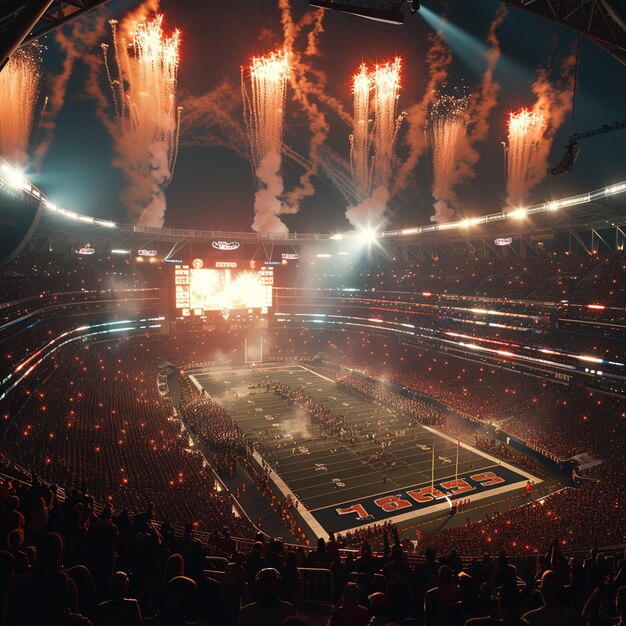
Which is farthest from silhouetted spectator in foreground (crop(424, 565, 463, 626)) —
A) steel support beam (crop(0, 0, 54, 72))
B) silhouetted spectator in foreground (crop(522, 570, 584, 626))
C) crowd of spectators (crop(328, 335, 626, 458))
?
crowd of spectators (crop(328, 335, 626, 458))

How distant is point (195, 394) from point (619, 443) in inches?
1426

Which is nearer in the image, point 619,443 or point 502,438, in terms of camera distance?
point 619,443

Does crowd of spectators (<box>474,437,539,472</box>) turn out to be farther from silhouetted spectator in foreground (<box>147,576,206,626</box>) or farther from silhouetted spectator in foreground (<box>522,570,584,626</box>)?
silhouetted spectator in foreground (<box>147,576,206,626</box>)

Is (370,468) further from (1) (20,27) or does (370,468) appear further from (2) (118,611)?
(1) (20,27)

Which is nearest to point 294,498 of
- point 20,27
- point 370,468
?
point 370,468

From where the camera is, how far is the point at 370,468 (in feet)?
97.8

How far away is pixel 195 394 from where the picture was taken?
45.2m

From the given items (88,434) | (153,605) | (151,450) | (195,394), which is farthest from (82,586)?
(195,394)

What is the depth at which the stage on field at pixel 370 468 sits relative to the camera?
984 inches

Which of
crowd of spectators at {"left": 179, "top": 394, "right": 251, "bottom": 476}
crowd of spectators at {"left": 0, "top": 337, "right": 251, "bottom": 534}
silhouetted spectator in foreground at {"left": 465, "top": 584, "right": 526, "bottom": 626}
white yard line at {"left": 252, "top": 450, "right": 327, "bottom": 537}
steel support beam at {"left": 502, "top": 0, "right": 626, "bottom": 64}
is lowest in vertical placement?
white yard line at {"left": 252, "top": 450, "right": 327, "bottom": 537}

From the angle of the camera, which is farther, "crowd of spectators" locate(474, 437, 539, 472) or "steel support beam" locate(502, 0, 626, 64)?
"crowd of spectators" locate(474, 437, 539, 472)

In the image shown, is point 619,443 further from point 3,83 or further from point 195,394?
point 3,83

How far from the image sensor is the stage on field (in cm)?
2498

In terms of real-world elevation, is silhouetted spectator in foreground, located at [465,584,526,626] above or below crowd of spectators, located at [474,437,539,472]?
above
